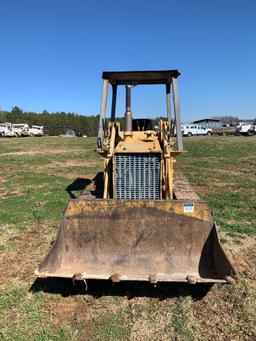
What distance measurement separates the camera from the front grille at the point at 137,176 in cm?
517

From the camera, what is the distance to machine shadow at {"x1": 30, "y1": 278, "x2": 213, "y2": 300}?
14.6ft

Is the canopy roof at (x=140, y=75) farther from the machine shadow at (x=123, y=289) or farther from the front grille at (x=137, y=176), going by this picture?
the machine shadow at (x=123, y=289)

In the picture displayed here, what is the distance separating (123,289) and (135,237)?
664 mm

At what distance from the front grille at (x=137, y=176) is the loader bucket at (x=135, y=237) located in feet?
1.66

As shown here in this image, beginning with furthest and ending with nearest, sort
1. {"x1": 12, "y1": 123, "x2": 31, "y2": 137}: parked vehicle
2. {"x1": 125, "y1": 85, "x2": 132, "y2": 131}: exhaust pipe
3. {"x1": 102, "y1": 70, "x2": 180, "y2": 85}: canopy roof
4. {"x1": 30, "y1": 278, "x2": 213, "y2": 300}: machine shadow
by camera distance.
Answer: {"x1": 12, "y1": 123, "x2": 31, "y2": 137}: parked vehicle
{"x1": 102, "y1": 70, "x2": 180, "y2": 85}: canopy roof
{"x1": 125, "y1": 85, "x2": 132, "y2": 131}: exhaust pipe
{"x1": 30, "y1": 278, "x2": 213, "y2": 300}: machine shadow

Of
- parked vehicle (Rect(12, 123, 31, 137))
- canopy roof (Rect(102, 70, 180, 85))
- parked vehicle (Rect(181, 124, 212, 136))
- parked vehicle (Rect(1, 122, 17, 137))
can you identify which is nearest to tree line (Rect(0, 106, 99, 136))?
parked vehicle (Rect(12, 123, 31, 137))

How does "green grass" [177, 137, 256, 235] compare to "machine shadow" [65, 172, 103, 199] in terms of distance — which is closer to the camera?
"machine shadow" [65, 172, 103, 199]

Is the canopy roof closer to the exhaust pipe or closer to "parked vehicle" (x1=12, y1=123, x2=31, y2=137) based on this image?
the exhaust pipe

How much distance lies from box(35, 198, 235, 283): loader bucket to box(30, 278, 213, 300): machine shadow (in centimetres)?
21

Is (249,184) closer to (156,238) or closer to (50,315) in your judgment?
(156,238)

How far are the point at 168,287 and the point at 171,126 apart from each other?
9.53ft

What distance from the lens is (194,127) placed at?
52562mm

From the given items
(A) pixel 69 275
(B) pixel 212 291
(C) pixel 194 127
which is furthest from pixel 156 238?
(C) pixel 194 127

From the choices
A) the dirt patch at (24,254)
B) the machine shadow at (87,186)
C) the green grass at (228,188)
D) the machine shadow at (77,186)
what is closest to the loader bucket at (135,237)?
the dirt patch at (24,254)
